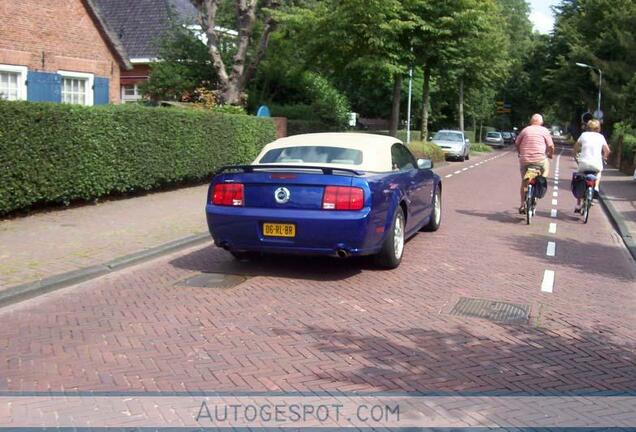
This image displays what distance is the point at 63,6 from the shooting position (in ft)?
58.3

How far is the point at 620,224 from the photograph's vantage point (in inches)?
476

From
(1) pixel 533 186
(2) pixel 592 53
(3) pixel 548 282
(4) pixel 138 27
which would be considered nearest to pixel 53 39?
(1) pixel 533 186

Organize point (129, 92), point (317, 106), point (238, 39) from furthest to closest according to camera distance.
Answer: point (129, 92) → point (317, 106) → point (238, 39)

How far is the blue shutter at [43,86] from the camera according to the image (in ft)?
54.2

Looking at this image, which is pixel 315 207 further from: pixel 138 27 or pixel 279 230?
pixel 138 27

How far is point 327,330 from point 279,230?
1743mm

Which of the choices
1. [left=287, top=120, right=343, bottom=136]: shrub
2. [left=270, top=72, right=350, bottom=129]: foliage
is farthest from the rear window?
[left=270, top=72, right=350, bottom=129]: foliage

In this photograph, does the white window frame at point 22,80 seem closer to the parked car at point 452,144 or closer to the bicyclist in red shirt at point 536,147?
the bicyclist in red shirt at point 536,147

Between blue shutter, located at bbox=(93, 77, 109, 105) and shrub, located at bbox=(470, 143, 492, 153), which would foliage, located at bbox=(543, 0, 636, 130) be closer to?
shrub, located at bbox=(470, 143, 492, 153)

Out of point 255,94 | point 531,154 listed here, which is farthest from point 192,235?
point 255,94

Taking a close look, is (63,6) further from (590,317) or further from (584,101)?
(584,101)

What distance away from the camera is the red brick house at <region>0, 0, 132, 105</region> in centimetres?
1627

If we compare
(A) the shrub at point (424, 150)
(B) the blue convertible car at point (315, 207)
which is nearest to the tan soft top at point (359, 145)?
(B) the blue convertible car at point (315, 207)

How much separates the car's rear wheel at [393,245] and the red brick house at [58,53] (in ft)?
36.3
